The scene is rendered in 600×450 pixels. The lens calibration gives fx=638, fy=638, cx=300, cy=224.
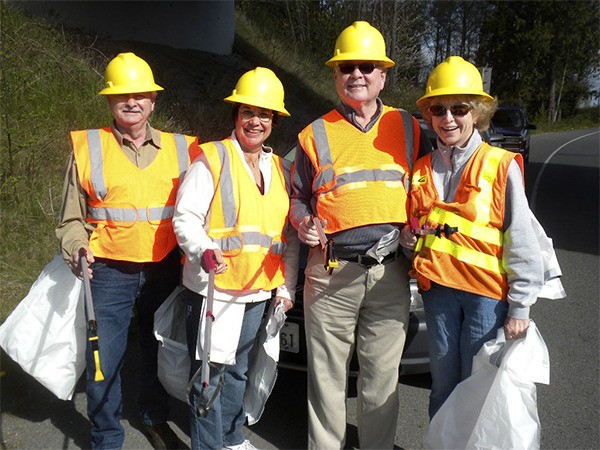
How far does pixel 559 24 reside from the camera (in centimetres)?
4041

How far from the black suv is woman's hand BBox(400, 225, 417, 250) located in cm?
1188

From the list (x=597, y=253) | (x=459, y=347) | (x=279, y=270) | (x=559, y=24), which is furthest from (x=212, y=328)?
(x=559, y=24)

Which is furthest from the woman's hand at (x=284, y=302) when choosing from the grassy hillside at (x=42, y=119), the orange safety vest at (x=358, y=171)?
the grassy hillside at (x=42, y=119)

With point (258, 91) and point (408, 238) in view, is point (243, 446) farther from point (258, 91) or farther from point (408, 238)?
point (258, 91)

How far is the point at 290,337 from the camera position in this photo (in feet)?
11.9

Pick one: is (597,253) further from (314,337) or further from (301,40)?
(301,40)

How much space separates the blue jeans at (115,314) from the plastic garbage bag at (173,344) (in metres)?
0.09

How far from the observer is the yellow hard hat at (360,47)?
2.90 metres

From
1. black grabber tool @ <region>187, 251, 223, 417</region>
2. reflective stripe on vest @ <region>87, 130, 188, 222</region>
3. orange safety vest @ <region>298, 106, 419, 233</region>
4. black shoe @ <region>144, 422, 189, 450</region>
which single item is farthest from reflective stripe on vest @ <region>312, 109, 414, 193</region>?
black shoe @ <region>144, 422, 189, 450</region>

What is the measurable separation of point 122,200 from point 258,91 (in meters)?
0.82

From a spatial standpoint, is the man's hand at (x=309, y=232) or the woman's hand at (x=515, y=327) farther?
the man's hand at (x=309, y=232)

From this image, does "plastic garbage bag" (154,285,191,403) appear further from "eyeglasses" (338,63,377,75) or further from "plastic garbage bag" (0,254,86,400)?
"eyeglasses" (338,63,377,75)

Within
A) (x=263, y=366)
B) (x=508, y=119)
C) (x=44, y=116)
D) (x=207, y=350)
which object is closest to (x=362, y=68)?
(x=207, y=350)

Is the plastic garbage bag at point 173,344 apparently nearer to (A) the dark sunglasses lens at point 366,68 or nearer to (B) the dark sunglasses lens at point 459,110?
(A) the dark sunglasses lens at point 366,68
